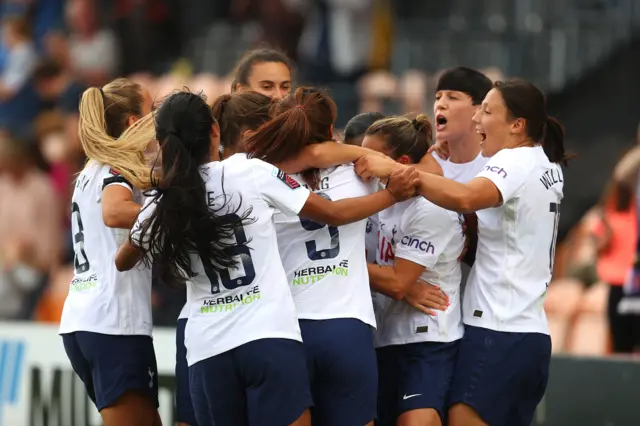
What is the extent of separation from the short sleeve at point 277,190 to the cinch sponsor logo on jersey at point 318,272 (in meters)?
0.32

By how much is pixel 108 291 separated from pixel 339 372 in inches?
50.1

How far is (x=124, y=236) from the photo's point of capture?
6129 mm

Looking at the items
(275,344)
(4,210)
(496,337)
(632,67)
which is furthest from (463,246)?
(4,210)

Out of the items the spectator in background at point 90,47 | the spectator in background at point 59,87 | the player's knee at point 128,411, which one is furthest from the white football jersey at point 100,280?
the spectator in background at point 90,47

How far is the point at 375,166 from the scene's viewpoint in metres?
5.74

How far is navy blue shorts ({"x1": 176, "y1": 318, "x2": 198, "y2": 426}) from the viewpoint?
20.3 ft

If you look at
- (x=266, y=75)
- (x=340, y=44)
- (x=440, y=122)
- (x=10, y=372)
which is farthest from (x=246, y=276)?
(x=340, y=44)

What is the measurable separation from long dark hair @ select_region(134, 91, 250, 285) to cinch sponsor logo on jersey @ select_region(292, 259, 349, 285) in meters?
0.41

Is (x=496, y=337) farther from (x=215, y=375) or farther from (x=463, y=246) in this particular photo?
(x=215, y=375)

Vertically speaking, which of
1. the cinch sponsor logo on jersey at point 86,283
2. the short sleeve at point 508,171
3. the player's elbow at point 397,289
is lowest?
the player's elbow at point 397,289

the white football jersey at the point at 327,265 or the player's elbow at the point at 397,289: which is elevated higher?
the white football jersey at the point at 327,265

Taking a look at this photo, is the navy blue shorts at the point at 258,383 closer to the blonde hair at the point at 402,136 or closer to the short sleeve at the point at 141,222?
the short sleeve at the point at 141,222

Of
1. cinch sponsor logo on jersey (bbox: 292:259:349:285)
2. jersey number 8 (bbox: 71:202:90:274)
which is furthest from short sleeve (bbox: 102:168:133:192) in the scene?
cinch sponsor logo on jersey (bbox: 292:259:349:285)

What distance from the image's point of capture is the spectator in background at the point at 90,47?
46.8 ft
